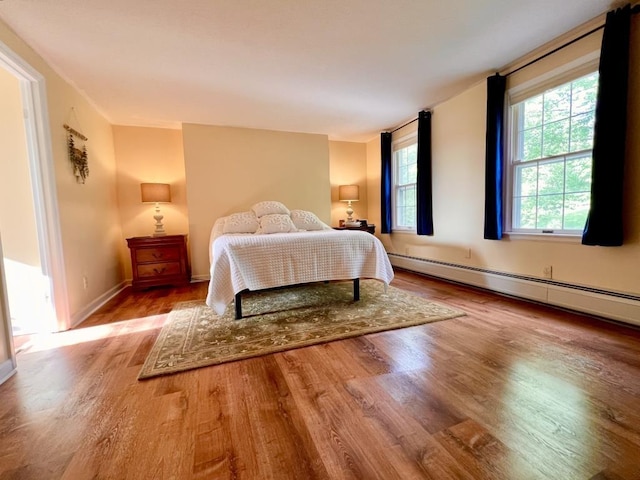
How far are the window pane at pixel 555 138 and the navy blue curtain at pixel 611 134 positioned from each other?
0.34m

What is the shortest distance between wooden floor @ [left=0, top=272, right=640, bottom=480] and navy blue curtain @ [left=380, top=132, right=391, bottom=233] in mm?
2864

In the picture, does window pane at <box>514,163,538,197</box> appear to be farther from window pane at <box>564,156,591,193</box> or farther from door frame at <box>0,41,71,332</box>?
door frame at <box>0,41,71,332</box>

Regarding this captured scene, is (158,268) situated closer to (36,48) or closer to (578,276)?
(36,48)

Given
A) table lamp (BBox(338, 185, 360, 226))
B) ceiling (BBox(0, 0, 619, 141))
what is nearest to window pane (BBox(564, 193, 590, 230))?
ceiling (BBox(0, 0, 619, 141))

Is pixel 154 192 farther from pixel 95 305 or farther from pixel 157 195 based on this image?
pixel 95 305

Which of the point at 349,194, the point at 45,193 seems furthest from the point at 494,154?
the point at 45,193

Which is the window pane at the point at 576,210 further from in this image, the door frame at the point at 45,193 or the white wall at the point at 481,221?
the door frame at the point at 45,193

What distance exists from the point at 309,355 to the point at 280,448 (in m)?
0.72

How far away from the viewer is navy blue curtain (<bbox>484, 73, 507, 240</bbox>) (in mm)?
2764

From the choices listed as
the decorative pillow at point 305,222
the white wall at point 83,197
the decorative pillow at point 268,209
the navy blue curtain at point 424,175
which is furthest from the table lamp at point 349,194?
the white wall at point 83,197

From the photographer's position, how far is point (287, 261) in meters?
2.40

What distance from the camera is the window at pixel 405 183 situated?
4.26 metres

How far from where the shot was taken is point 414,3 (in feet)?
5.97

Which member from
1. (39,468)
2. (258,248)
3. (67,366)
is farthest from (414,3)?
(67,366)
